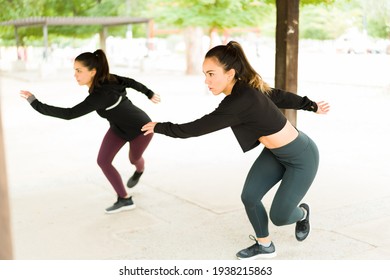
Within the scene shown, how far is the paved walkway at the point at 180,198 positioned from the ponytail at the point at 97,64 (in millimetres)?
1309

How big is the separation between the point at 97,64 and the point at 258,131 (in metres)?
1.84

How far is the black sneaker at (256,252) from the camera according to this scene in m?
4.07

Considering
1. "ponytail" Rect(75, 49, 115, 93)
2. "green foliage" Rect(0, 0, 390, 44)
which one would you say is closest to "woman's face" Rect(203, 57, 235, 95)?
"ponytail" Rect(75, 49, 115, 93)

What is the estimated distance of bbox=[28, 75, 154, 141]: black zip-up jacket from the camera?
4652mm

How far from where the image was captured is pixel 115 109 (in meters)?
5.06

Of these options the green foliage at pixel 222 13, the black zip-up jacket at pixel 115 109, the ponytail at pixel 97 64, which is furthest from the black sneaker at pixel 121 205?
the green foliage at pixel 222 13

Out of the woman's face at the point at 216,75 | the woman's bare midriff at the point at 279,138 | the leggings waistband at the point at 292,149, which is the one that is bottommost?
the leggings waistband at the point at 292,149

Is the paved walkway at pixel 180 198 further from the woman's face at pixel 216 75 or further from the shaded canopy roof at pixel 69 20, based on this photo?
the shaded canopy roof at pixel 69 20

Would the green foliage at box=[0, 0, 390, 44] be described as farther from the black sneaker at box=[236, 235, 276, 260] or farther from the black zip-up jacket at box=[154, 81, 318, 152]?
the black sneaker at box=[236, 235, 276, 260]

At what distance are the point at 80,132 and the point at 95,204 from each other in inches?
203

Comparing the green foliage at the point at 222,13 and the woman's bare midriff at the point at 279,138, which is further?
the green foliage at the point at 222,13

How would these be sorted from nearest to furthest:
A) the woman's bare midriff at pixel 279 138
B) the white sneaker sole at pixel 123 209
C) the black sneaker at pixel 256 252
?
the woman's bare midriff at pixel 279 138 → the black sneaker at pixel 256 252 → the white sneaker sole at pixel 123 209

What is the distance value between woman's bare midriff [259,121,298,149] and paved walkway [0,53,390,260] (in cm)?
90
